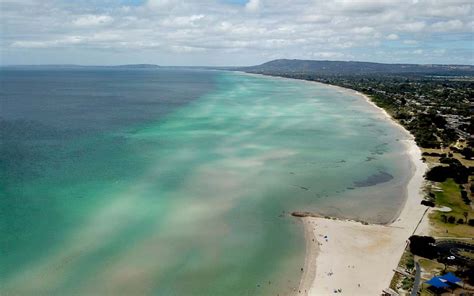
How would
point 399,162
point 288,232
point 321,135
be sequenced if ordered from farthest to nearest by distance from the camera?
point 321,135 → point 399,162 → point 288,232

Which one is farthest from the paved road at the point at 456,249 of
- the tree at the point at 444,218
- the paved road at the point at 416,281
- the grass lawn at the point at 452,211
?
the tree at the point at 444,218

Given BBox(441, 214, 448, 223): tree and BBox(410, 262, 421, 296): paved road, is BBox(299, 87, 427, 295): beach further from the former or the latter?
BBox(441, 214, 448, 223): tree

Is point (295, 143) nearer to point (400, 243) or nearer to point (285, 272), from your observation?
point (400, 243)

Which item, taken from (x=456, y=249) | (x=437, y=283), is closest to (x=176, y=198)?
(x=437, y=283)

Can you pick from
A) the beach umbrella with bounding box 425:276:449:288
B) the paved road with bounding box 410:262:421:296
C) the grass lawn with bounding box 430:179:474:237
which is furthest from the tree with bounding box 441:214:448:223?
the beach umbrella with bounding box 425:276:449:288

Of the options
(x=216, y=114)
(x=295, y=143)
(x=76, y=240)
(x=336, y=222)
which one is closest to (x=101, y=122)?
(x=216, y=114)

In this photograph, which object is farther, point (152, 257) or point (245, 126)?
point (245, 126)

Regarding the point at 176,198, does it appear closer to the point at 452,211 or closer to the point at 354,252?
the point at 354,252
